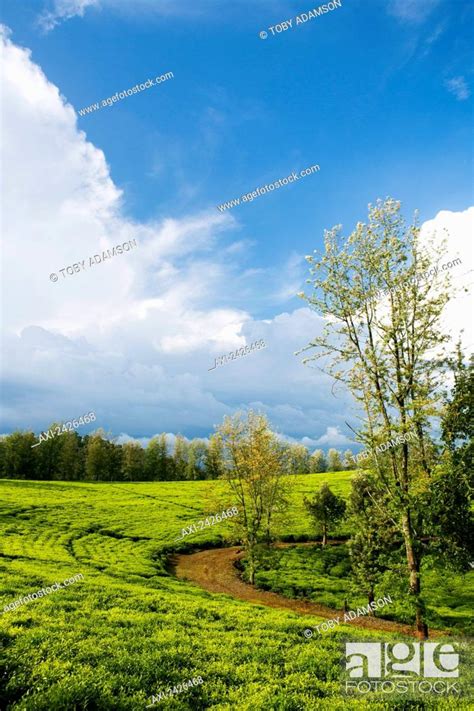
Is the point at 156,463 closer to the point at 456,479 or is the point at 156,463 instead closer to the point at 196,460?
the point at 196,460

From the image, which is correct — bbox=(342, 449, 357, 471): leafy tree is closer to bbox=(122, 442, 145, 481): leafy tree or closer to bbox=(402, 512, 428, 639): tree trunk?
bbox=(402, 512, 428, 639): tree trunk

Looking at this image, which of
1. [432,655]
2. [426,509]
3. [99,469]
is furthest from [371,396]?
[99,469]

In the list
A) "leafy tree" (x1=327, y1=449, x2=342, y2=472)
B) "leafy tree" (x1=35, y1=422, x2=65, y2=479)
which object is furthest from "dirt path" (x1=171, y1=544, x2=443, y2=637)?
"leafy tree" (x1=327, y1=449, x2=342, y2=472)

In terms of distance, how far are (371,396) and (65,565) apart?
1100 inches

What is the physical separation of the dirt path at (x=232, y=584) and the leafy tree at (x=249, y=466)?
9.55 ft

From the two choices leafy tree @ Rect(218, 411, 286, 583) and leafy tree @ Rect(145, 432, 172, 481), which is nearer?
leafy tree @ Rect(218, 411, 286, 583)

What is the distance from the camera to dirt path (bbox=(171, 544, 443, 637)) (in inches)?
1151

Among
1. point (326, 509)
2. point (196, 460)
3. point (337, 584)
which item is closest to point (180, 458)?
point (196, 460)

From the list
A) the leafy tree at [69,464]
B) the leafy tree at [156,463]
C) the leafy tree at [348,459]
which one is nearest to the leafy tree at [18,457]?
the leafy tree at [69,464]

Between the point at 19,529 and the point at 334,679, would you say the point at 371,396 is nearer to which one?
the point at 334,679

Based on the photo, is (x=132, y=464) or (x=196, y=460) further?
(x=196, y=460)

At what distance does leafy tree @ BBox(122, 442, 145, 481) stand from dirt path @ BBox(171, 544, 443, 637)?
325 ft

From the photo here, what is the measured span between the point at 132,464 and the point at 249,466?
113 metres

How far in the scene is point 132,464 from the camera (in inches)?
5586
